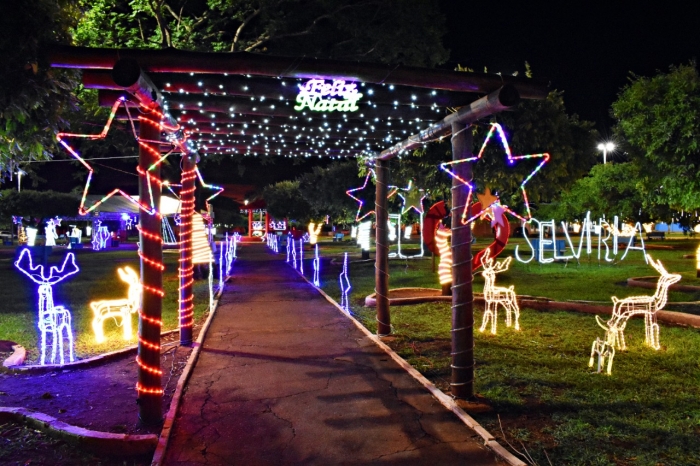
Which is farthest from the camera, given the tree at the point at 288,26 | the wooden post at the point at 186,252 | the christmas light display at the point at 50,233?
the christmas light display at the point at 50,233

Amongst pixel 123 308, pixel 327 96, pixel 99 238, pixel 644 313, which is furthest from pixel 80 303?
pixel 99 238

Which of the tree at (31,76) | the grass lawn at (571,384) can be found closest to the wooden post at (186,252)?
the tree at (31,76)

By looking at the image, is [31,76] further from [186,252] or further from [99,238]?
[99,238]

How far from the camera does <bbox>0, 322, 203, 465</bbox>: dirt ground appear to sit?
463 centimetres

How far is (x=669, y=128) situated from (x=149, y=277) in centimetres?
1313

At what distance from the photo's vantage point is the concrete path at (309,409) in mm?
4570

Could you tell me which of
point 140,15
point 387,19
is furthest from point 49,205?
point 387,19

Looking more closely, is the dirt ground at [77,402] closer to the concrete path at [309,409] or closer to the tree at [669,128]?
the concrete path at [309,409]

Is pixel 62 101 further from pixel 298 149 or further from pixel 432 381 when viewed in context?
pixel 432 381

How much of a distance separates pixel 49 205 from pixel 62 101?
42946mm

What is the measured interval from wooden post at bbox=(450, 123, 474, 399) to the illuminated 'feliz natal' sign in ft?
4.52

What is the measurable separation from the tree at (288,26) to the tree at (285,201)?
132 ft

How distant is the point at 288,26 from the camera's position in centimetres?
1842

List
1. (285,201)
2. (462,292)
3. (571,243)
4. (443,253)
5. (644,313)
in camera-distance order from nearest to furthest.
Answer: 1. (462,292)
2. (644,313)
3. (443,253)
4. (571,243)
5. (285,201)
